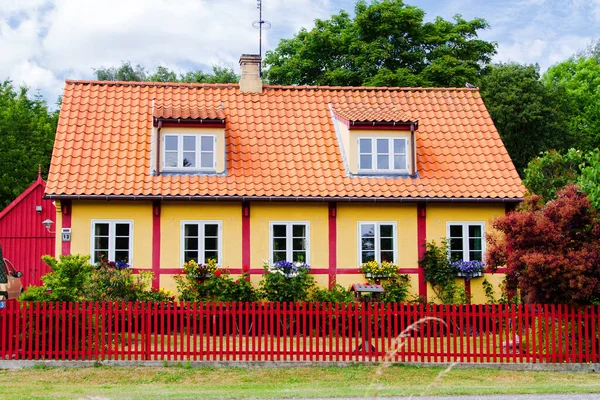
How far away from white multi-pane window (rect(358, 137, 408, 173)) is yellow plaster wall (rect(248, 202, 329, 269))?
1893mm

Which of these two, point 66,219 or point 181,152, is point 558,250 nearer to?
point 181,152

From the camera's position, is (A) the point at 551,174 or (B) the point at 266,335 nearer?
(B) the point at 266,335

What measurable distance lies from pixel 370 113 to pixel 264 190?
13.4 ft

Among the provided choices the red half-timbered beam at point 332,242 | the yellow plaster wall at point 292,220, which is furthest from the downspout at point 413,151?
the yellow plaster wall at point 292,220

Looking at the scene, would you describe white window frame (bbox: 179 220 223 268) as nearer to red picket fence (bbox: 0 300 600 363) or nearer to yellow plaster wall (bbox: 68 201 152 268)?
yellow plaster wall (bbox: 68 201 152 268)

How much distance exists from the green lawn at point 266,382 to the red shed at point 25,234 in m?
16.1

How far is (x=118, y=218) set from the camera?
20.3 metres

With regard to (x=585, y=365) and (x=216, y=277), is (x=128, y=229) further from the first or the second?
(x=585, y=365)

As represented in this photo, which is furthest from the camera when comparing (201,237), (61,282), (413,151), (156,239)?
(413,151)

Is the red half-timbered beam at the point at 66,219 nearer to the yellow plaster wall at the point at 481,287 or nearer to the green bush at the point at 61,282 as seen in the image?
the green bush at the point at 61,282

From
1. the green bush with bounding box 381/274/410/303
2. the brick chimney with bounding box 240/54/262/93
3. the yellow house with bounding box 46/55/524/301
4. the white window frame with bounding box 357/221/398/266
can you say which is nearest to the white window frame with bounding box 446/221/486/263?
the yellow house with bounding box 46/55/524/301

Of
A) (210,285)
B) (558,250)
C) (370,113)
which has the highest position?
(370,113)

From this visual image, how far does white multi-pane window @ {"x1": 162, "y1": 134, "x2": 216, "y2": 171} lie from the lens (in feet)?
69.3

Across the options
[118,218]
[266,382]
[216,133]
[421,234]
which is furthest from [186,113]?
[266,382]
